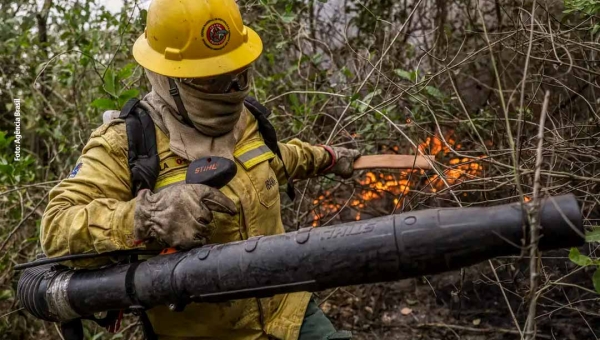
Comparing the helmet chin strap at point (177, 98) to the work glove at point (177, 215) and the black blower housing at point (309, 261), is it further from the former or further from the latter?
the black blower housing at point (309, 261)

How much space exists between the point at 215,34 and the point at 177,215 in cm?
81

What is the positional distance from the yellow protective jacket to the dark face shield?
25cm

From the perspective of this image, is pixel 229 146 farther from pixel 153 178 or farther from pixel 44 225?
pixel 44 225

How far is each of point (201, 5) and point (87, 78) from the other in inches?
127

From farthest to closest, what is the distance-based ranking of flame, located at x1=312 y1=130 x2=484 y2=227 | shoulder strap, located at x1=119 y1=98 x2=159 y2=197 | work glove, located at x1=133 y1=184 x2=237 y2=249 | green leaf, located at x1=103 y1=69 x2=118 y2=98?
flame, located at x1=312 y1=130 x2=484 y2=227 → green leaf, located at x1=103 y1=69 x2=118 y2=98 → shoulder strap, located at x1=119 y1=98 x2=159 y2=197 → work glove, located at x1=133 y1=184 x2=237 y2=249

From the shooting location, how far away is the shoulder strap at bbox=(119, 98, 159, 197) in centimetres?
256

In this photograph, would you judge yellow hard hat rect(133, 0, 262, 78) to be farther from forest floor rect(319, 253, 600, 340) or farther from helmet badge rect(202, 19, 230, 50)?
forest floor rect(319, 253, 600, 340)

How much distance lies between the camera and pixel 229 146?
282 cm

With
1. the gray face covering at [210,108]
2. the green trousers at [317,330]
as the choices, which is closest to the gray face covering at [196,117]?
the gray face covering at [210,108]

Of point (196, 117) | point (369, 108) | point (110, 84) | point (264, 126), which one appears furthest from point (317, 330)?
point (110, 84)

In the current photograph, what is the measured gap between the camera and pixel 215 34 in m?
2.72

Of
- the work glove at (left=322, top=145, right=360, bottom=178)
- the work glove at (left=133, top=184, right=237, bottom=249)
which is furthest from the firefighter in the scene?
the work glove at (left=322, top=145, right=360, bottom=178)

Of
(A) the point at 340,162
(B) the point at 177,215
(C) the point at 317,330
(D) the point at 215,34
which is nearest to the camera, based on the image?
(B) the point at 177,215

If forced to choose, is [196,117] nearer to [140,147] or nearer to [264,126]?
[140,147]
